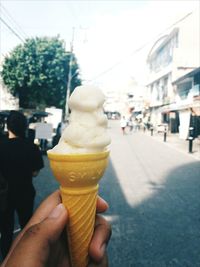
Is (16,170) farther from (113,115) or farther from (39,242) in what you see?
(113,115)

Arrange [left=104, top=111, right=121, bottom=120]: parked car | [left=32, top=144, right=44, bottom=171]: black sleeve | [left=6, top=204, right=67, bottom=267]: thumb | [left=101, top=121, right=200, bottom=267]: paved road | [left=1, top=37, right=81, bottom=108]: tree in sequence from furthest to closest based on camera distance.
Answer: [left=104, top=111, right=121, bottom=120]: parked car < [left=1, top=37, right=81, bottom=108]: tree < [left=101, top=121, right=200, bottom=267]: paved road < [left=32, top=144, right=44, bottom=171]: black sleeve < [left=6, top=204, right=67, bottom=267]: thumb

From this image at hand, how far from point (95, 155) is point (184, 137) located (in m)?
25.9

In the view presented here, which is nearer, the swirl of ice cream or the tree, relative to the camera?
the swirl of ice cream

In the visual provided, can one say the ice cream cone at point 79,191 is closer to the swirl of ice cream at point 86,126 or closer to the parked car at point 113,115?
the swirl of ice cream at point 86,126

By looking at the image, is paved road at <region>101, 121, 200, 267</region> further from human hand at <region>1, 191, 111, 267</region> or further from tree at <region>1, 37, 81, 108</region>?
tree at <region>1, 37, 81, 108</region>

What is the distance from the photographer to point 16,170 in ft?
12.3

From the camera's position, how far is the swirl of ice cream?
5.98 feet

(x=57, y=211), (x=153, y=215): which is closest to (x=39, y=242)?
(x=57, y=211)

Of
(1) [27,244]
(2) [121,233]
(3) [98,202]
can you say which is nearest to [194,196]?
(2) [121,233]

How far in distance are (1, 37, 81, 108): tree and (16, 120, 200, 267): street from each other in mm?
17911

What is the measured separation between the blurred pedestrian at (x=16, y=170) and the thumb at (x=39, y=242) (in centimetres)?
212

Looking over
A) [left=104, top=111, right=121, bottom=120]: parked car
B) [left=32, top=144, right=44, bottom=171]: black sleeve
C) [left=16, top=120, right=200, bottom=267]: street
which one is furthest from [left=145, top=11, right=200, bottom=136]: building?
[left=104, top=111, right=121, bottom=120]: parked car

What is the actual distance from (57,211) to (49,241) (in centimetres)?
18

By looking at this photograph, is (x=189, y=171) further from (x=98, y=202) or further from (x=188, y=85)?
(x=188, y=85)
